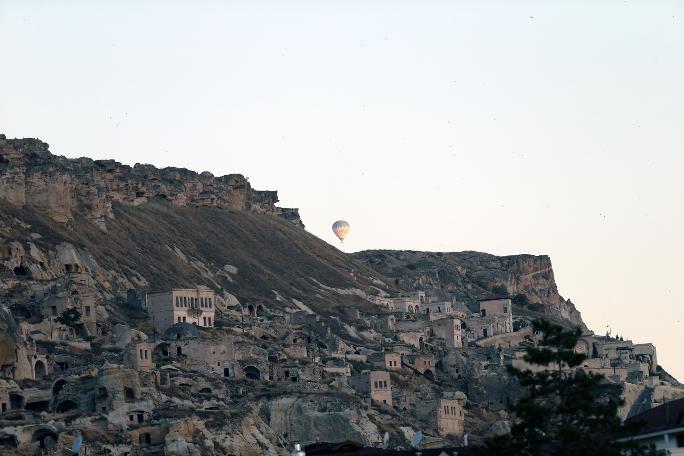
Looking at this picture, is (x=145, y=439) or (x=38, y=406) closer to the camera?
(x=145, y=439)

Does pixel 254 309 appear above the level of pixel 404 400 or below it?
above

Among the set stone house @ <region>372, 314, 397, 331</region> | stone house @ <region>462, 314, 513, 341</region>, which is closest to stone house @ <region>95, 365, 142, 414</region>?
stone house @ <region>372, 314, 397, 331</region>

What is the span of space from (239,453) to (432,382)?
3949cm

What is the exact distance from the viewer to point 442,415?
5655 inches

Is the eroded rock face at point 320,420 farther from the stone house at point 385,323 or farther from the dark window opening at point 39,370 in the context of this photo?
the stone house at point 385,323

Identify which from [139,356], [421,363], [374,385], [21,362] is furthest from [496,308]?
[21,362]

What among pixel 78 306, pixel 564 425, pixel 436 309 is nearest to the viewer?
pixel 564 425

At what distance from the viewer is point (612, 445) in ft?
210

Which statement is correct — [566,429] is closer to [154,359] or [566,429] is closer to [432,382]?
[154,359]

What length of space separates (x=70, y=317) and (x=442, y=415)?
28485 millimetres

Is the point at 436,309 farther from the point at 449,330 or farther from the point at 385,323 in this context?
the point at 449,330

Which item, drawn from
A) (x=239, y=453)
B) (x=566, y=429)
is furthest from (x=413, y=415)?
(x=566, y=429)

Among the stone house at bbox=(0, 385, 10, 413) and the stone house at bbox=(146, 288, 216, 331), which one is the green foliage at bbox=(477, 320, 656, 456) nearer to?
the stone house at bbox=(0, 385, 10, 413)

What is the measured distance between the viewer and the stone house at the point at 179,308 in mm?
154125
